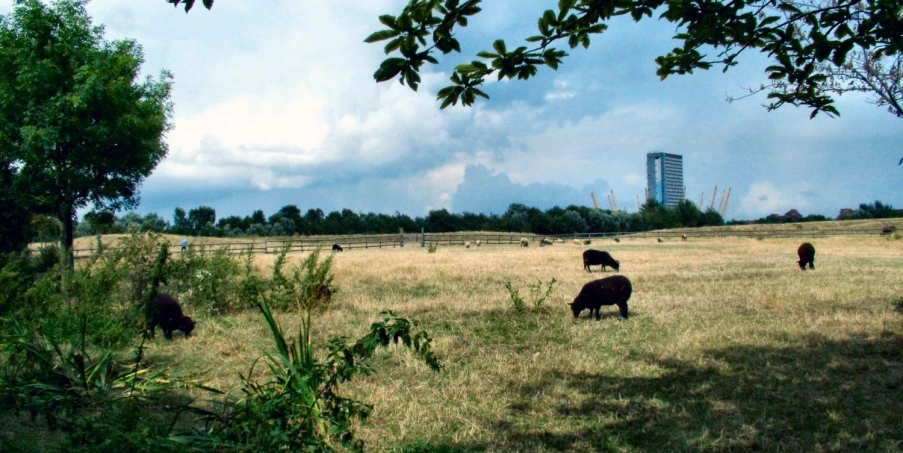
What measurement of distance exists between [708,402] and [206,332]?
7397 millimetres

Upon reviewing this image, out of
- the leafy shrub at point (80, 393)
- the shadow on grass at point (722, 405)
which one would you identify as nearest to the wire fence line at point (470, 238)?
the shadow on grass at point (722, 405)

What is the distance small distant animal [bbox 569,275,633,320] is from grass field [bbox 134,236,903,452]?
294 millimetres

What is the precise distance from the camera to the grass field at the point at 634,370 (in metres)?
4.83

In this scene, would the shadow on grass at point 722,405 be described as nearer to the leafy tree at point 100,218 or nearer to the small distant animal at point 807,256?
the small distant animal at point 807,256

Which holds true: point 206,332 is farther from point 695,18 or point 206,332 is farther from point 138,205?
point 138,205

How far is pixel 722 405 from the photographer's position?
5.49m

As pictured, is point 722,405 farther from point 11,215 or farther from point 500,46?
point 11,215

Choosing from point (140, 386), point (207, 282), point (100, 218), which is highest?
point (100, 218)

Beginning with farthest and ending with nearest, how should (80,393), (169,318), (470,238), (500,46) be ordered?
(470,238) → (169,318) → (80,393) → (500,46)

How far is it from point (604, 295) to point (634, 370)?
10.2 ft

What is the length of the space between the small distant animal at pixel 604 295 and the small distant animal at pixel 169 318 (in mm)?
6428

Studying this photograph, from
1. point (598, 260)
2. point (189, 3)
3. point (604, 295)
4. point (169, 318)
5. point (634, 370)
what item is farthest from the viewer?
point (598, 260)

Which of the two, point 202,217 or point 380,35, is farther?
point 202,217

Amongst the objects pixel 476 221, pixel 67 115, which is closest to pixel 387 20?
pixel 67 115
